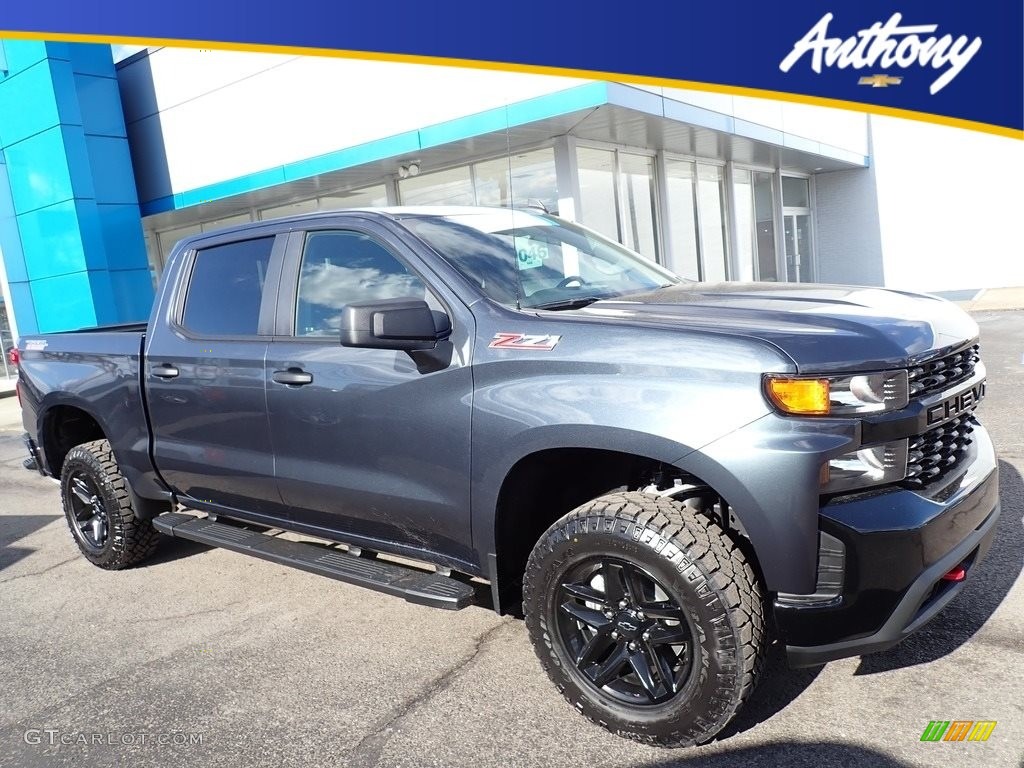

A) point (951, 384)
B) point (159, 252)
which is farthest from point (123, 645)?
point (159, 252)

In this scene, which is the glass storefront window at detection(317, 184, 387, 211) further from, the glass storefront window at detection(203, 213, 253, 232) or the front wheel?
the front wheel

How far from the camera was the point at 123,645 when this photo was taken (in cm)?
388

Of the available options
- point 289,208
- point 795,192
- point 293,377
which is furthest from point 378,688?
point 795,192

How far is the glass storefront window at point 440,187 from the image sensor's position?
1388 centimetres

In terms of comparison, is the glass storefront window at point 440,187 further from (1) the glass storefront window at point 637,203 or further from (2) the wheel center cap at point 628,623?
(2) the wheel center cap at point 628,623

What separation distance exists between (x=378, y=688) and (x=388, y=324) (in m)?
1.48

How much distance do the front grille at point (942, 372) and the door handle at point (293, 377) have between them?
232 cm

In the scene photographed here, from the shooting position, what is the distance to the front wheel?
8.29ft

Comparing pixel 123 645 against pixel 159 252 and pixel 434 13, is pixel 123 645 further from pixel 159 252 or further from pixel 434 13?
pixel 159 252

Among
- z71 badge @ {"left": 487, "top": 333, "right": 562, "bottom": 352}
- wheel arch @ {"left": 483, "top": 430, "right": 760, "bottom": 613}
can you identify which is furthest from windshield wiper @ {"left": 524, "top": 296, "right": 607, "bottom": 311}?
wheel arch @ {"left": 483, "top": 430, "right": 760, "bottom": 613}

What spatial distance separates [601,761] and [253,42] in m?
12.8

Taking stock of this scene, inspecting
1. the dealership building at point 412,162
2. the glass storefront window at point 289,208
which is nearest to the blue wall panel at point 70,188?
the dealership building at point 412,162

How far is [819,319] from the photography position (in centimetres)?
263

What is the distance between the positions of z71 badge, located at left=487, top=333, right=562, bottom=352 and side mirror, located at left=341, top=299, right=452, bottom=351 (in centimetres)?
24
